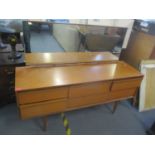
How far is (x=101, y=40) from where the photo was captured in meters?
2.15

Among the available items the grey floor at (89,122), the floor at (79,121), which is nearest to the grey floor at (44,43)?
the floor at (79,121)

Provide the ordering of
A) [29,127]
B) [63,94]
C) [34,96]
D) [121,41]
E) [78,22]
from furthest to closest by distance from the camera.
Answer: [121,41], [78,22], [29,127], [63,94], [34,96]

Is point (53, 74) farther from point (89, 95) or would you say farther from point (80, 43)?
point (80, 43)

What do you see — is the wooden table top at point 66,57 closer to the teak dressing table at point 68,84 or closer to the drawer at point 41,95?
the teak dressing table at point 68,84

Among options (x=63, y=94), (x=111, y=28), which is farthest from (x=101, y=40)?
(x=63, y=94)

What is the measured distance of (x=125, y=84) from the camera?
1.83 m

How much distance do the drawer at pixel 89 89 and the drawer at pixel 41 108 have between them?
163 millimetres

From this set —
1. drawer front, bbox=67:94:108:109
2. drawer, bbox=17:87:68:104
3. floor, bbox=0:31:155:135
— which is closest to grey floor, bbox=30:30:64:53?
floor, bbox=0:31:155:135

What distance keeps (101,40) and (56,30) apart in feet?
2.27

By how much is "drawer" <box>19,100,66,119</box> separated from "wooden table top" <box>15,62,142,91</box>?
214 millimetres

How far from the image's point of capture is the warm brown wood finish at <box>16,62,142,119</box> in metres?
1.43

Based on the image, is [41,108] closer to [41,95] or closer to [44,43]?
[41,95]

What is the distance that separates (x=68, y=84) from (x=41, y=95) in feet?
0.98

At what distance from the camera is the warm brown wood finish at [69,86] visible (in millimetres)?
1426
